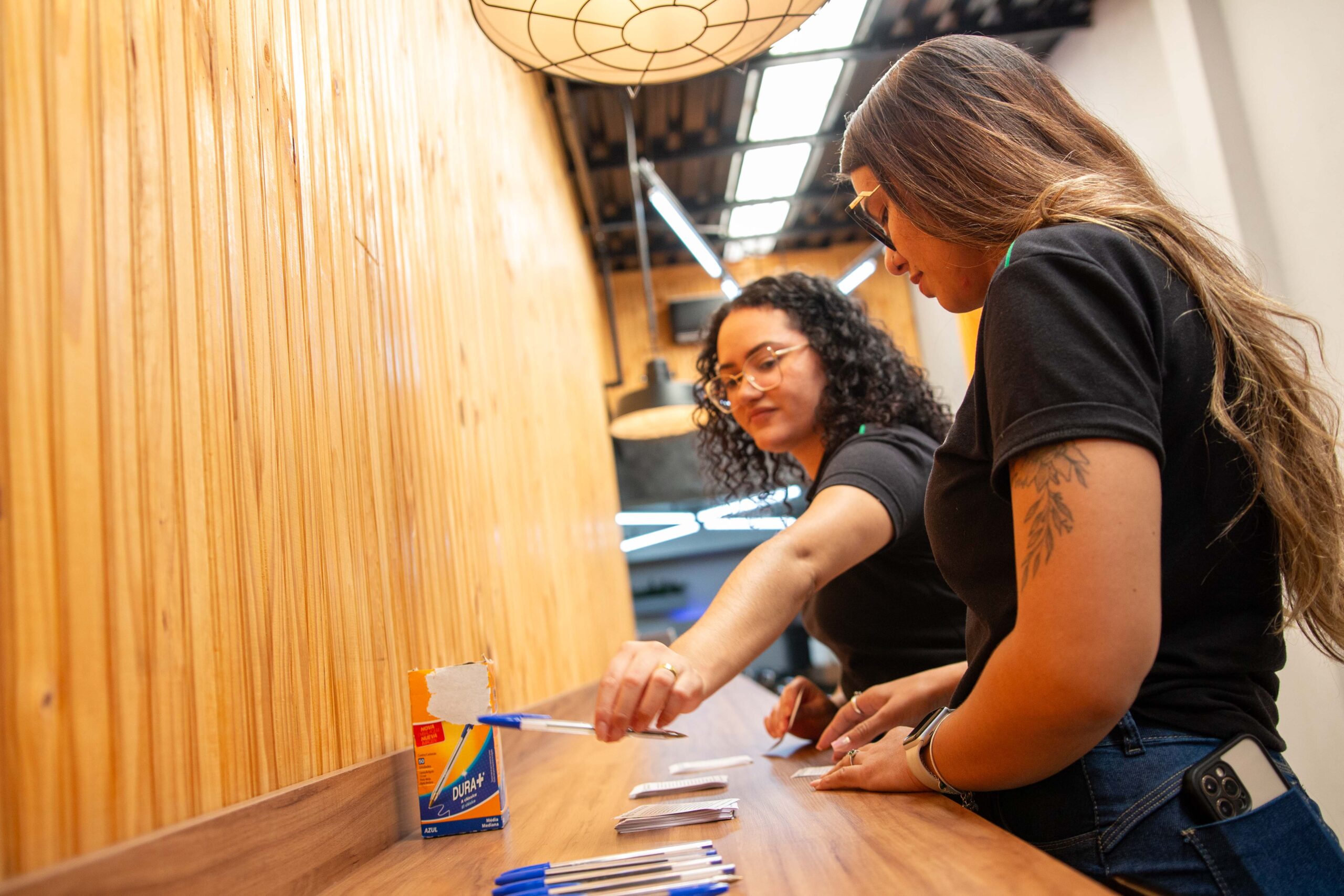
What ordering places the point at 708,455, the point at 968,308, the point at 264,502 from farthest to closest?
the point at 708,455, the point at 968,308, the point at 264,502

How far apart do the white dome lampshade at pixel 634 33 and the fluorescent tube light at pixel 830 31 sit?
9.23ft

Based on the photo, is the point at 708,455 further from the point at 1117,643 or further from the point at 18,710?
the point at 18,710

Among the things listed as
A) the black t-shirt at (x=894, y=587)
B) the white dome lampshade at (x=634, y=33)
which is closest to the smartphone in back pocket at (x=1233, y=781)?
the black t-shirt at (x=894, y=587)

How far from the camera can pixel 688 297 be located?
25.1 ft

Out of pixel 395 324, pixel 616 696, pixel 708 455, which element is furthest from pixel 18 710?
pixel 708 455

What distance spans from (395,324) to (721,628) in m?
0.75

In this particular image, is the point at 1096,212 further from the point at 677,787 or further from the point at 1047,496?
the point at 677,787

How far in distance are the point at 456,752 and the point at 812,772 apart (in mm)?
526

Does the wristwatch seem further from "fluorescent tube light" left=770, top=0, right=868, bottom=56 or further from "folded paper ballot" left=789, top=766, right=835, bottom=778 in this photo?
"fluorescent tube light" left=770, top=0, right=868, bottom=56

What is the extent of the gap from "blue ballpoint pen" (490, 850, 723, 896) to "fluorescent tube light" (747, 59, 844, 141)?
4550 mm

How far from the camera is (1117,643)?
2.34ft

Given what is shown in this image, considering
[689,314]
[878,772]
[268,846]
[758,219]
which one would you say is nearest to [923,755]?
[878,772]

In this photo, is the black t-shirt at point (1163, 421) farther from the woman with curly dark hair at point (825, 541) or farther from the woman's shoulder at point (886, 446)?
the woman's shoulder at point (886, 446)

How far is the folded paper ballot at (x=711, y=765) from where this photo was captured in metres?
1.56
